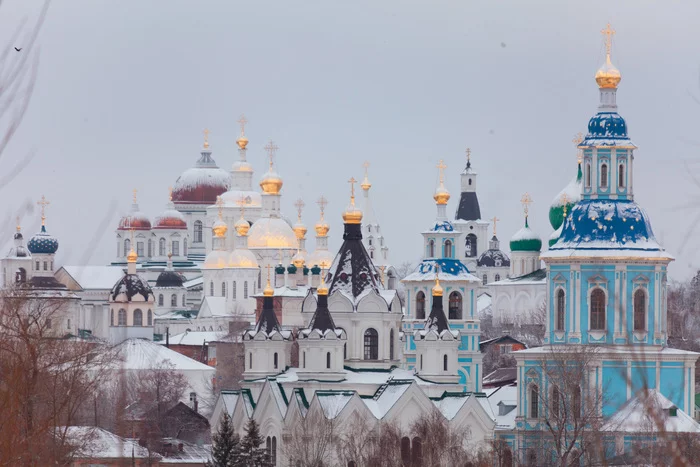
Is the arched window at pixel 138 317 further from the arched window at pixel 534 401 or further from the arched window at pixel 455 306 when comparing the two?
the arched window at pixel 534 401

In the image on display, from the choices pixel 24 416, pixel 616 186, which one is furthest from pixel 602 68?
pixel 24 416

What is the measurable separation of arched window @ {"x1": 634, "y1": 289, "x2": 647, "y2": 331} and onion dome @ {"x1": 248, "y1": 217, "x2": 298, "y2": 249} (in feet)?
154

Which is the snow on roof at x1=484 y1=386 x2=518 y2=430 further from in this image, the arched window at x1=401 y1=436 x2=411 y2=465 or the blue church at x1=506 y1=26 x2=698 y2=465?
the arched window at x1=401 y1=436 x2=411 y2=465

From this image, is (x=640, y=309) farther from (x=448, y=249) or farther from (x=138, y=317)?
(x=138, y=317)

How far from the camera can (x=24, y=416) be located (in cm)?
2292

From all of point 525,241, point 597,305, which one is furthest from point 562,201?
point 597,305

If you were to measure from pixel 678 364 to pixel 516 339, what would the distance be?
98.6 feet

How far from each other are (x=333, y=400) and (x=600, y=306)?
5887 mm

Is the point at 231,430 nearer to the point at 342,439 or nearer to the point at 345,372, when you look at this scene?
the point at 342,439

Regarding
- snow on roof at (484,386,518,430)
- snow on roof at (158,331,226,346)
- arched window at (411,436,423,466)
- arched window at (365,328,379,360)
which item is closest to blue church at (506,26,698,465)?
snow on roof at (484,386,518,430)

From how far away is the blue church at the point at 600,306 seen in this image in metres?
45.0

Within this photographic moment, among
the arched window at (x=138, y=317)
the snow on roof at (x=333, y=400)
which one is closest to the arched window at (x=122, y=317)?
the arched window at (x=138, y=317)

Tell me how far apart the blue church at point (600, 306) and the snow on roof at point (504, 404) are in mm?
1300

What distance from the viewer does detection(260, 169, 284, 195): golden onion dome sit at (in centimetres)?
9356
